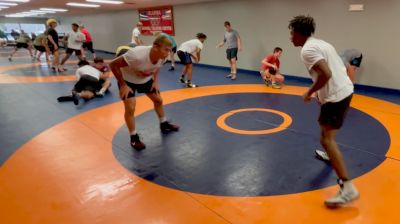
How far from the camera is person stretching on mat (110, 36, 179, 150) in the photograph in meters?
3.37

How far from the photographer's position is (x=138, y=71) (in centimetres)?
361

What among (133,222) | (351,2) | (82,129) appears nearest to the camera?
(133,222)

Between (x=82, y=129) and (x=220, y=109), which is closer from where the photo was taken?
(x=82, y=129)

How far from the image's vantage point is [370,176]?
9.46ft

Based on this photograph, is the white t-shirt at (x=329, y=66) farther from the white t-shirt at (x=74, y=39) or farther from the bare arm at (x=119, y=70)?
the white t-shirt at (x=74, y=39)

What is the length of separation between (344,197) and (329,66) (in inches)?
43.3

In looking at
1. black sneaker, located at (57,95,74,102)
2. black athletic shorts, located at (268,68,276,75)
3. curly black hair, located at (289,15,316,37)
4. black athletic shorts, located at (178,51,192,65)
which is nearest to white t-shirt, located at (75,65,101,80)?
black sneaker, located at (57,95,74,102)

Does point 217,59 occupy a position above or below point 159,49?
below

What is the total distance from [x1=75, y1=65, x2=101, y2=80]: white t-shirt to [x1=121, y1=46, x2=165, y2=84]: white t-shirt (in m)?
3.09

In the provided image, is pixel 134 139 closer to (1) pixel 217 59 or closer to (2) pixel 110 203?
(2) pixel 110 203

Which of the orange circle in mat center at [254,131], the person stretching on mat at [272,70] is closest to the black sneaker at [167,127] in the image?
the orange circle in mat center at [254,131]

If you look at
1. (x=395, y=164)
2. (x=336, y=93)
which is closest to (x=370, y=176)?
(x=395, y=164)

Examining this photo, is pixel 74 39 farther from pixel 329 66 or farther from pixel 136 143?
pixel 329 66

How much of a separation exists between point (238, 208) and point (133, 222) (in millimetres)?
893
